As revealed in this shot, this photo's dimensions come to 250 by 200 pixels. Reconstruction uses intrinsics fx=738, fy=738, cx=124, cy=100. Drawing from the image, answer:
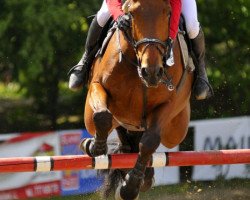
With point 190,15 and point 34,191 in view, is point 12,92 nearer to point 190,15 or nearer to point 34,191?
point 34,191

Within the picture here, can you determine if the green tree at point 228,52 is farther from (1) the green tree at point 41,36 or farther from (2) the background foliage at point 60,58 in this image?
(1) the green tree at point 41,36

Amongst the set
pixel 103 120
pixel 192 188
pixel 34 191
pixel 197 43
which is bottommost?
pixel 192 188

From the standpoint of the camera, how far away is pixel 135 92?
631cm

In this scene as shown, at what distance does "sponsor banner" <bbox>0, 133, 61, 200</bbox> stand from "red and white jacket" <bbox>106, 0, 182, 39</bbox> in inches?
169

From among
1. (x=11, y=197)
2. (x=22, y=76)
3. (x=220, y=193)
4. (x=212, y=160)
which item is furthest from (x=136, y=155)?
(x=22, y=76)

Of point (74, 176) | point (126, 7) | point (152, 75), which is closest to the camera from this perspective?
point (152, 75)

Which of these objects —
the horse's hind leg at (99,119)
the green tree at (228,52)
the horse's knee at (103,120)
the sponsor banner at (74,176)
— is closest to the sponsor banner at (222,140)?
the green tree at (228,52)

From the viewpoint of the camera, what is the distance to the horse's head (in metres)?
5.56

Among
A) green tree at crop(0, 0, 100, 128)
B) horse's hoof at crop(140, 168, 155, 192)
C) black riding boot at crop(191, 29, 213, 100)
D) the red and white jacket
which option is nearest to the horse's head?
the red and white jacket

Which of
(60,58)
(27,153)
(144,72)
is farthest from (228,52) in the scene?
(144,72)

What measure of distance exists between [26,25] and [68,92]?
6.83 ft

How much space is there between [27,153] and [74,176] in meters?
0.80

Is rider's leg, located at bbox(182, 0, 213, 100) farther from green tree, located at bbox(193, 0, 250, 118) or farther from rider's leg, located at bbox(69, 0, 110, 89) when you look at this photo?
green tree, located at bbox(193, 0, 250, 118)

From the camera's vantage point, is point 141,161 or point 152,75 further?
point 141,161
